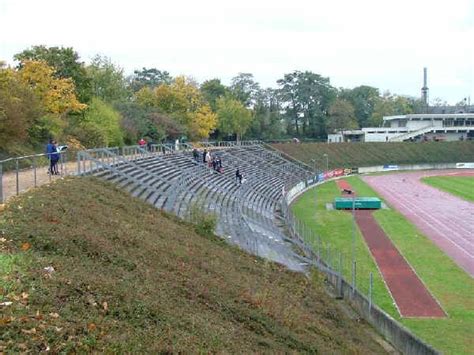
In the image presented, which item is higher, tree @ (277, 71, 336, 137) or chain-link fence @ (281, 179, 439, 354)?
Result: tree @ (277, 71, 336, 137)

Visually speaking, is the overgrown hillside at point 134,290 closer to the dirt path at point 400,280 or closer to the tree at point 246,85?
the dirt path at point 400,280

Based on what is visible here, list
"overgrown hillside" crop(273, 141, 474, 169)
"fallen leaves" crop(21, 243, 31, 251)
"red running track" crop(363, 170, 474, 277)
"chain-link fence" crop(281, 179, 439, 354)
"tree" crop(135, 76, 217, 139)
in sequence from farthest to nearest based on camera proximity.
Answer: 1. "overgrown hillside" crop(273, 141, 474, 169)
2. "tree" crop(135, 76, 217, 139)
3. "red running track" crop(363, 170, 474, 277)
4. "chain-link fence" crop(281, 179, 439, 354)
5. "fallen leaves" crop(21, 243, 31, 251)

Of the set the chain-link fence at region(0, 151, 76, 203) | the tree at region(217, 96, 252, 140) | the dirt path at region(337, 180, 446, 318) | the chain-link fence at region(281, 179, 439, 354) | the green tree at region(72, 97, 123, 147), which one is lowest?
the dirt path at region(337, 180, 446, 318)

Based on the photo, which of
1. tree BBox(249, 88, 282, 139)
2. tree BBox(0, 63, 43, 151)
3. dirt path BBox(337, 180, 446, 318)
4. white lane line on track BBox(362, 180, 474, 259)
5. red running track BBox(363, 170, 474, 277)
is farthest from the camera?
tree BBox(249, 88, 282, 139)

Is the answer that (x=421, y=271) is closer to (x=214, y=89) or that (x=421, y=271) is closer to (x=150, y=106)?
(x=150, y=106)

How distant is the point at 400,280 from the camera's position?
982 inches

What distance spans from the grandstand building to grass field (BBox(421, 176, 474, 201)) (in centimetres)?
3841

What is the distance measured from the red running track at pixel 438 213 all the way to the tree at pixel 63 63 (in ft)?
94.2

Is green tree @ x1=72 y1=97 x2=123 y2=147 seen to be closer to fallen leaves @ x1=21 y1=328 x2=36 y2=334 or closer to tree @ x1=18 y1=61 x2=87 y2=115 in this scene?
tree @ x1=18 y1=61 x2=87 y2=115

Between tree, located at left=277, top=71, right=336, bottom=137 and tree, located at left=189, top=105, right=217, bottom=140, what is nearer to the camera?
tree, located at left=189, top=105, right=217, bottom=140

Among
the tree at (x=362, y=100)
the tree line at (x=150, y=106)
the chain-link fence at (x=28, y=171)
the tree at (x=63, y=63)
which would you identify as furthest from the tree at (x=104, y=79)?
the tree at (x=362, y=100)

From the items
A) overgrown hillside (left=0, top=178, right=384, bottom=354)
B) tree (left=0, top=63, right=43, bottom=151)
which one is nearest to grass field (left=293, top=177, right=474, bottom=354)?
overgrown hillside (left=0, top=178, right=384, bottom=354)

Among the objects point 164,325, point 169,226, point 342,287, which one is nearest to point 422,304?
point 342,287

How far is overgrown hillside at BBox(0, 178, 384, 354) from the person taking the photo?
27.9 ft
